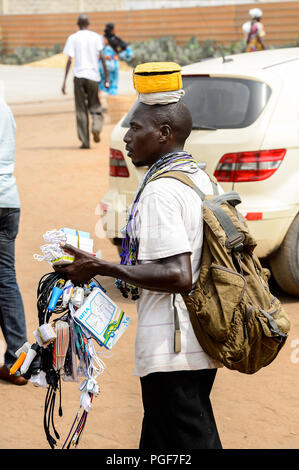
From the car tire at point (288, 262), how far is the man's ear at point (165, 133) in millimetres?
3436

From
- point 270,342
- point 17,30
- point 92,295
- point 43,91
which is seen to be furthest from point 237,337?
point 17,30

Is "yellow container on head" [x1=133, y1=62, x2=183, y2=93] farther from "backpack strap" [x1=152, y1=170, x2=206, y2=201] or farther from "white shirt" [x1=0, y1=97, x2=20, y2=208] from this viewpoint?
"white shirt" [x1=0, y1=97, x2=20, y2=208]

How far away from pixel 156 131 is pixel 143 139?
0.06 m

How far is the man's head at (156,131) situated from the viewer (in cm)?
279

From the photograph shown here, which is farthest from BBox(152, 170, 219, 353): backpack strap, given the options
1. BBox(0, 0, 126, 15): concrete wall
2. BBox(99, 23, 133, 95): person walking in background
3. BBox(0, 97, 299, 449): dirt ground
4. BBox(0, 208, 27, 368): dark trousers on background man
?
BBox(0, 0, 126, 15): concrete wall

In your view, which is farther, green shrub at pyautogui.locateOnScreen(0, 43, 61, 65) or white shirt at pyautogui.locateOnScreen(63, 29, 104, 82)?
green shrub at pyautogui.locateOnScreen(0, 43, 61, 65)

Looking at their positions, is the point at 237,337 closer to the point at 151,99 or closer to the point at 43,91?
the point at 151,99

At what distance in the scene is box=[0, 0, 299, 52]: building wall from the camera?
97.7 feet

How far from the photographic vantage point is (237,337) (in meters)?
2.69

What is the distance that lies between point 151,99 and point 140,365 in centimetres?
96

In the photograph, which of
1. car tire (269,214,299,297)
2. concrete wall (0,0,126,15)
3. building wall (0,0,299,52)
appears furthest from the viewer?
concrete wall (0,0,126,15)

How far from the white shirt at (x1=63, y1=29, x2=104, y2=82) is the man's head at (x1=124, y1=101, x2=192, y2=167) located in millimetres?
10999

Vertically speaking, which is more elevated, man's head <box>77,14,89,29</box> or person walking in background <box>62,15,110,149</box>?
man's head <box>77,14,89,29</box>

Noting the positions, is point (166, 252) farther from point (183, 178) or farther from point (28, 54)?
point (28, 54)
